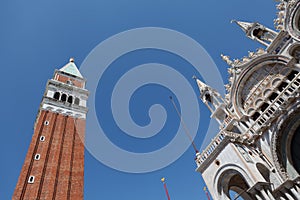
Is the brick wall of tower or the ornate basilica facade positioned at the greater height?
the brick wall of tower

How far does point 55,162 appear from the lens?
2666cm

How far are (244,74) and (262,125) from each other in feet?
19.8

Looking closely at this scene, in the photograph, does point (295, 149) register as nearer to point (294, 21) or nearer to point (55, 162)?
point (294, 21)

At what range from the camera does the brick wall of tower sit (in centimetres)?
2306

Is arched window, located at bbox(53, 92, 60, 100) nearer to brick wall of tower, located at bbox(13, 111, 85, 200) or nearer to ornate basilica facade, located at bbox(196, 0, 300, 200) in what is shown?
brick wall of tower, located at bbox(13, 111, 85, 200)

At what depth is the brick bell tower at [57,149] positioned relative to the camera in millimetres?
23406

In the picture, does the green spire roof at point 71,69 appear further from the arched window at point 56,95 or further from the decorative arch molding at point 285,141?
the decorative arch molding at point 285,141

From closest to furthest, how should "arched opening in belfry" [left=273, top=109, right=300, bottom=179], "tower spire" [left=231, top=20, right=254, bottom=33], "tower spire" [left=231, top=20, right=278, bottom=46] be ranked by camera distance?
"arched opening in belfry" [left=273, top=109, right=300, bottom=179]
"tower spire" [left=231, top=20, right=278, bottom=46]
"tower spire" [left=231, top=20, right=254, bottom=33]

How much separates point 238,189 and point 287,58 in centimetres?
1118

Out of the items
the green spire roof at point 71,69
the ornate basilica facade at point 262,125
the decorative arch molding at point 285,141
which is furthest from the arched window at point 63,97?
the decorative arch molding at point 285,141

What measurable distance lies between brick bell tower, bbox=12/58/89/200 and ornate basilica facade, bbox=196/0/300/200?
54.4 feet

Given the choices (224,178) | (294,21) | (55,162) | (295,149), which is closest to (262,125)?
(295,149)

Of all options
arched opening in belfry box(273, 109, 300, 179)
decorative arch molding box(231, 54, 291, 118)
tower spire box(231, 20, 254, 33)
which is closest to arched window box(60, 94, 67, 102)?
decorative arch molding box(231, 54, 291, 118)

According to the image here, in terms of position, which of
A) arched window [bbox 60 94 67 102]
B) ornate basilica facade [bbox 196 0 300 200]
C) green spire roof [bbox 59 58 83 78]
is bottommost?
ornate basilica facade [bbox 196 0 300 200]
